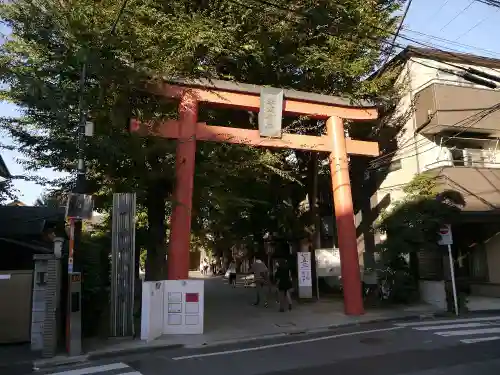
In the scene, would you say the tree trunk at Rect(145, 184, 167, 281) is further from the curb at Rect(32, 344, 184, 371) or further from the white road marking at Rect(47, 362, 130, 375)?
the white road marking at Rect(47, 362, 130, 375)

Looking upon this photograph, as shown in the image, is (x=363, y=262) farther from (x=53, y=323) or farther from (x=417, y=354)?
(x=53, y=323)

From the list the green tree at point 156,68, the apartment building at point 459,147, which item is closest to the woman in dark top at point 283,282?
the green tree at point 156,68

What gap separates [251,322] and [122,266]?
164 inches

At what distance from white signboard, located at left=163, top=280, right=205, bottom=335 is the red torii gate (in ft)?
3.13

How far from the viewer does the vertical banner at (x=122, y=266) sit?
35.2 ft

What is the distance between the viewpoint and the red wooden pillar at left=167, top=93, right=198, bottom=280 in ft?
40.4

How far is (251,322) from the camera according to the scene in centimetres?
1298

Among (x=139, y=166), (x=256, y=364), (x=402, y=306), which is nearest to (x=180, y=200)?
(x=139, y=166)

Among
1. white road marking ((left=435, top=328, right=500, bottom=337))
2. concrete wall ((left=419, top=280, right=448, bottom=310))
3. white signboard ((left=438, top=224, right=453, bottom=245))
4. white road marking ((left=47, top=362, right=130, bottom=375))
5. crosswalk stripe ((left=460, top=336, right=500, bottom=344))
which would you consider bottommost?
white road marking ((left=47, top=362, right=130, bottom=375))

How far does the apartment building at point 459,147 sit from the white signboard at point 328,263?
4.01 m

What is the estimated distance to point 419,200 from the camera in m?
16.2

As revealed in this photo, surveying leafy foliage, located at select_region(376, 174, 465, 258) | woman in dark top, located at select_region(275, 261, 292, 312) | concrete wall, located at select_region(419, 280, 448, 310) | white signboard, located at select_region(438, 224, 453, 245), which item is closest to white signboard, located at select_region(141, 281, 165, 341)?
woman in dark top, located at select_region(275, 261, 292, 312)

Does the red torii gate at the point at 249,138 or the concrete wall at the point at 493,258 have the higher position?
the red torii gate at the point at 249,138

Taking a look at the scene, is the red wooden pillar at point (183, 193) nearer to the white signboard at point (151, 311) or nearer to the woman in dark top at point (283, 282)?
the white signboard at point (151, 311)
